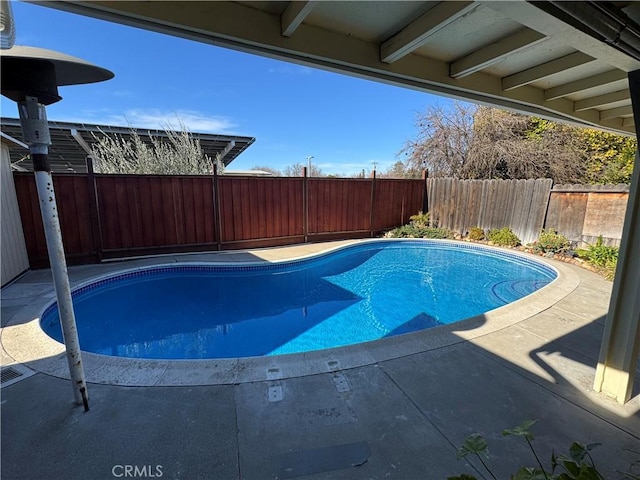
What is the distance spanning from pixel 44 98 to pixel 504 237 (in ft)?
31.9

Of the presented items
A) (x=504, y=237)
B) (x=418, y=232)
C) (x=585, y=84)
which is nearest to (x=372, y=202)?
(x=418, y=232)

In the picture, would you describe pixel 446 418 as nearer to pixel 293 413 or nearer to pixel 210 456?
pixel 293 413

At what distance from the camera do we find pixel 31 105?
5.69 feet

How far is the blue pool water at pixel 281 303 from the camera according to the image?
4145mm

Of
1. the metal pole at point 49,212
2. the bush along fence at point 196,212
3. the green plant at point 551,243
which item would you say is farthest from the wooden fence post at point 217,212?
the green plant at point 551,243

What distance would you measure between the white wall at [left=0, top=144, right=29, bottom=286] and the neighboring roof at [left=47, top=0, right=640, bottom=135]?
5.26 m

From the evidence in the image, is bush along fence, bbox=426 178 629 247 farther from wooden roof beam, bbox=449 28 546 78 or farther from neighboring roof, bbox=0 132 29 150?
neighboring roof, bbox=0 132 29 150

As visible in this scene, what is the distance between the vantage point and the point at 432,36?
1787mm

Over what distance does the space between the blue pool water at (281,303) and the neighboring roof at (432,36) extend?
3.33 m

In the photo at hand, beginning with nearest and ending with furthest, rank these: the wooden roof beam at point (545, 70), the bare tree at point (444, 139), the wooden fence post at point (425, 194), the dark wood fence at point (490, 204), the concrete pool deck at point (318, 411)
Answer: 1. the concrete pool deck at point (318, 411)
2. the wooden roof beam at point (545, 70)
3. the dark wood fence at point (490, 204)
4. the wooden fence post at point (425, 194)
5. the bare tree at point (444, 139)

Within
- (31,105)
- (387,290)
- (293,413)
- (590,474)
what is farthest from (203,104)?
(590,474)

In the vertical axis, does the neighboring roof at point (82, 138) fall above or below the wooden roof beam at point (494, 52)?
above

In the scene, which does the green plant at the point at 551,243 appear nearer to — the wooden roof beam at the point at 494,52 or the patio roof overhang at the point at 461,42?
the patio roof overhang at the point at 461,42

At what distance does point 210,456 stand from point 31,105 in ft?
7.64
